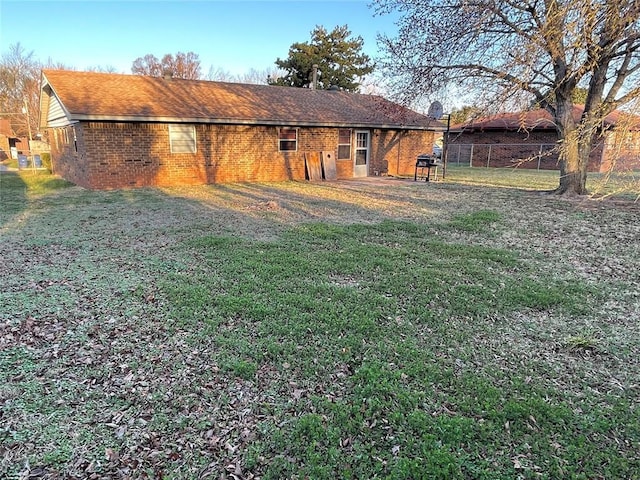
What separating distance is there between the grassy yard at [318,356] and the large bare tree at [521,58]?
116 inches

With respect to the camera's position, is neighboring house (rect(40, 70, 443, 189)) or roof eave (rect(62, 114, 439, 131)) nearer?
roof eave (rect(62, 114, 439, 131))

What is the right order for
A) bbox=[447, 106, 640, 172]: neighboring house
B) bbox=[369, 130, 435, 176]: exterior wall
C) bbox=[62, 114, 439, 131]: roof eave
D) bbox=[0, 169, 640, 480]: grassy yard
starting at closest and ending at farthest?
bbox=[0, 169, 640, 480]: grassy yard
bbox=[62, 114, 439, 131]: roof eave
bbox=[369, 130, 435, 176]: exterior wall
bbox=[447, 106, 640, 172]: neighboring house

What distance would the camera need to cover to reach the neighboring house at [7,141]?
31.4 metres

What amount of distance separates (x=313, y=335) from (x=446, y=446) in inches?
58.3

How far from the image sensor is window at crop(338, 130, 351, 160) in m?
16.6

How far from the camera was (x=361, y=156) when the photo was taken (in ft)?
56.8

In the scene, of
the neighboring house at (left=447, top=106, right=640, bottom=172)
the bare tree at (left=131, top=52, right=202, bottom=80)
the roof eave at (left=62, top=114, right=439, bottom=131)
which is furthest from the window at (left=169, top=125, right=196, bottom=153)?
the bare tree at (left=131, top=52, right=202, bottom=80)

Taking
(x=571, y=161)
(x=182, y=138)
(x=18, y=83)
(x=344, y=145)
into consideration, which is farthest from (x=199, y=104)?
(x=18, y=83)

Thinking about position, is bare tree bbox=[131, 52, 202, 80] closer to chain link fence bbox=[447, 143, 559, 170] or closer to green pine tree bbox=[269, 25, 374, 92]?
green pine tree bbox=[269, 25, 374, 92]

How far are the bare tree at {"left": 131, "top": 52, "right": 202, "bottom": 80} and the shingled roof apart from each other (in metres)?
27.5

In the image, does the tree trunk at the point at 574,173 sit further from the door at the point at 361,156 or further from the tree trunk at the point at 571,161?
the door at the point at 361,156

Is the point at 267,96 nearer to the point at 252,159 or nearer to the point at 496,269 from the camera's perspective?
the point at 252,159

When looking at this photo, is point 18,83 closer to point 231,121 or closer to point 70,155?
point 70,155

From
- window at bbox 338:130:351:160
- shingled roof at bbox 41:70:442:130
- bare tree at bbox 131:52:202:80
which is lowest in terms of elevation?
window at bbox 338:130:351:160
